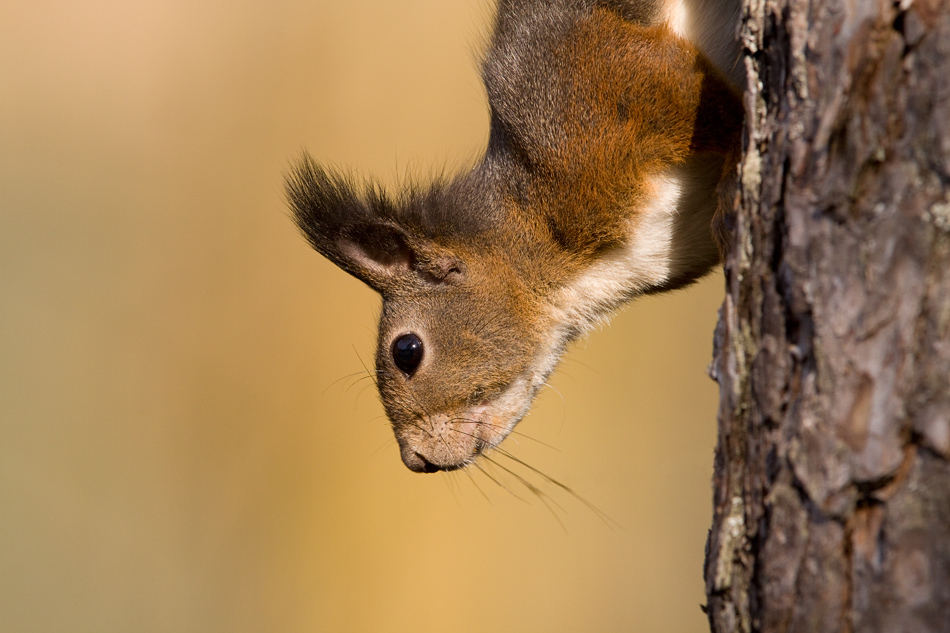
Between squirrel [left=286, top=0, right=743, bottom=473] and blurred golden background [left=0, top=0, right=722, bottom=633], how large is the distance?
142cm

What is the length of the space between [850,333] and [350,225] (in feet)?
4.26

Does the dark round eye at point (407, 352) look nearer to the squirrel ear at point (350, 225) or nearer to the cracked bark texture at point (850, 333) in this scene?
the squirrel ear at point (350, 225)

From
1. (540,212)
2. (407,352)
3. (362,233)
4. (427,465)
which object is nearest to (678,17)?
(540,212)

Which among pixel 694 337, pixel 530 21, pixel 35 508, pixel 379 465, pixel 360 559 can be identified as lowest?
pixel 35 508

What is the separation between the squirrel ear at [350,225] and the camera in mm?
1955

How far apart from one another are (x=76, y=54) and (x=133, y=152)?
467 millimetres

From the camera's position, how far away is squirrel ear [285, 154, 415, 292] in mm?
1955

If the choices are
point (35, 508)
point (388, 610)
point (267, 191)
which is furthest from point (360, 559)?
point (267, 191)

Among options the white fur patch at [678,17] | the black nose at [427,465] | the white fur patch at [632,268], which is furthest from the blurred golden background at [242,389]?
the white fur patch at [678,17]

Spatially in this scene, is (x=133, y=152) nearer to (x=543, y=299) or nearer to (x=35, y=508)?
(x=35, y=508)

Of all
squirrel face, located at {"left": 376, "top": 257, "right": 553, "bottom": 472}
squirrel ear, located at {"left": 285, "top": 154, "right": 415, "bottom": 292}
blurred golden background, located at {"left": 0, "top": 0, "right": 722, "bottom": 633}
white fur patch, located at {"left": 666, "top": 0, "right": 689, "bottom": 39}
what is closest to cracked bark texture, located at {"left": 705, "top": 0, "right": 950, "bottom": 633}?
white fur patch, located at {"left": 666, "top": 0, "right": 689, "bottom": 39}

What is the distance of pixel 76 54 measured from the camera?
3.52 metres

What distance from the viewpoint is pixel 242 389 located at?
11.5 ft

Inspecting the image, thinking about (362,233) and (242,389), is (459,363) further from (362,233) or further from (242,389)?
(242,389)
